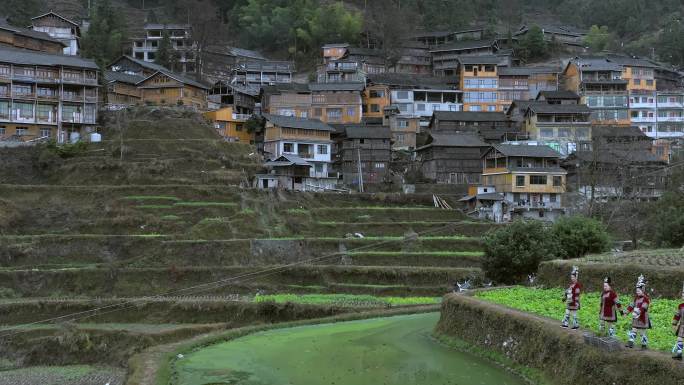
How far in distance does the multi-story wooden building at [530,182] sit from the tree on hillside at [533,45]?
135 feet

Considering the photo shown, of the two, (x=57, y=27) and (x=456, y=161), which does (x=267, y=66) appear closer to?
(x=57, y=27)

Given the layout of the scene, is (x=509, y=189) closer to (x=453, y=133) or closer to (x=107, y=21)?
(x=453, y=133)

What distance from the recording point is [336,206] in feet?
208

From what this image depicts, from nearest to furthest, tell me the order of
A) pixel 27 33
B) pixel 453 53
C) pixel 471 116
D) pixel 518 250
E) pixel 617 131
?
1. pixel 518 250
2. pixel 617 131
3. pixel 27 33
4. pixel 471 116
5. pixel 453 53

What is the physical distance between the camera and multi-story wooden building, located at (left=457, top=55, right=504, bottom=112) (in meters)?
88.6

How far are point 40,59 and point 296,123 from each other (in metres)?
28.9

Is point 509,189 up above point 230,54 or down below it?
below

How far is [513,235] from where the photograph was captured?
37125mm

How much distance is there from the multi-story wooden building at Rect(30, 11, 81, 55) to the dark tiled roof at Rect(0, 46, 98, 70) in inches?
744

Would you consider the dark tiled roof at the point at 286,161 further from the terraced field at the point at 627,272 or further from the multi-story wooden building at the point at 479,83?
the terraced field at the point at 627,272

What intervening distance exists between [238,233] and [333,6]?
6692cm

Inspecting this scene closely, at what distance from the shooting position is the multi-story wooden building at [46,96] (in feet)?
218

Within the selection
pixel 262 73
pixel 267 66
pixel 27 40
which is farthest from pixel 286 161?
pixel 27 40

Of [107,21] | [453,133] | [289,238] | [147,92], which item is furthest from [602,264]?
[107,21]
